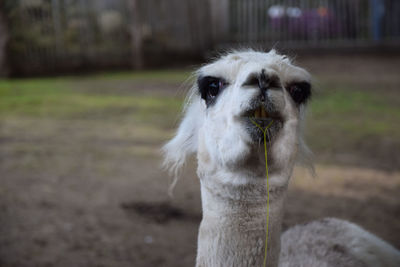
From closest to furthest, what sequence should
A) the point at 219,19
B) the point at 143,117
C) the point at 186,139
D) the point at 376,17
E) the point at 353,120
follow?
the point at 186,139, the point at 353,120, the point at 143,117, the point at 376,17, the point at 219,19

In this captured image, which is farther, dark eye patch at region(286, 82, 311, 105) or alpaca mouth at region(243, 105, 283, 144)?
dark eye patch at region(286, 82, 311, 105)

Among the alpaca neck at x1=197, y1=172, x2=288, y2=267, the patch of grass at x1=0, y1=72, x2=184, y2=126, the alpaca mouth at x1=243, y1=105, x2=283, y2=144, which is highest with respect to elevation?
the alpaca mouth at x1=243, y1=105, x2=283, y2=144

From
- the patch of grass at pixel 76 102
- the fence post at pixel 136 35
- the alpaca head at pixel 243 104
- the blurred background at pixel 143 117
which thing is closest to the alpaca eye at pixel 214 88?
the alpaca head at pixel 243 104

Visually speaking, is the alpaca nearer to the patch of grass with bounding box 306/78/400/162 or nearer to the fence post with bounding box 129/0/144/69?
the patch of grass with bounding box 306/78/400/162

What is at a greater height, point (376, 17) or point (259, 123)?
point (376, 17)

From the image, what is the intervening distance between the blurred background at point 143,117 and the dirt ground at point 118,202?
17 millimetres

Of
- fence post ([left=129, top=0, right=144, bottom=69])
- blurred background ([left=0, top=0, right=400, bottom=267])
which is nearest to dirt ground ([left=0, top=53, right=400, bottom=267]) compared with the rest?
blurred background ([left=0, top=0, right=400, bottom=267])

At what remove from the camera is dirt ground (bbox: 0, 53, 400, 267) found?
3.68 metres

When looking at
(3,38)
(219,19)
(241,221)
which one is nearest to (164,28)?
(219,19)

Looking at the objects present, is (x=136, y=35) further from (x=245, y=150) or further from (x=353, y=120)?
(x=245, y=150)

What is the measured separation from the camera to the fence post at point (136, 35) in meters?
13.6

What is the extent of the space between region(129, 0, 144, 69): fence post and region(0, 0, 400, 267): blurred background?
0.10 feet

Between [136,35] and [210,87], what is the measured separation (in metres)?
12.1

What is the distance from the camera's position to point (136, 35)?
535 inches
